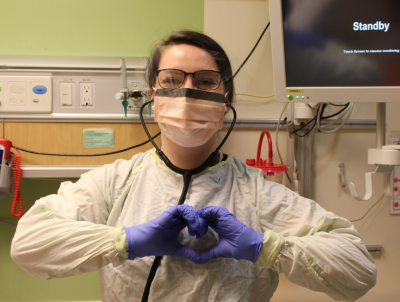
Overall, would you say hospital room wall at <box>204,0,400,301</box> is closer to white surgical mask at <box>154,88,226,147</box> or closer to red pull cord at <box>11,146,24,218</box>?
white surgical mask at <box>154,88,226,147</box>

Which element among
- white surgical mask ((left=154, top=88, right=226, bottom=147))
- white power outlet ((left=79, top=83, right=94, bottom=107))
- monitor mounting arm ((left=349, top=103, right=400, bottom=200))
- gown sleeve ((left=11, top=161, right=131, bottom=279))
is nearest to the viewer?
gown sleeve ((left=11, top=161, right=131, bottom=279))

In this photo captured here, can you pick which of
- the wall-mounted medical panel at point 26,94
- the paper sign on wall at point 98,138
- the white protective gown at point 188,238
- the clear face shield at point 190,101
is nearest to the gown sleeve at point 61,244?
the white protective gown at point 188,238

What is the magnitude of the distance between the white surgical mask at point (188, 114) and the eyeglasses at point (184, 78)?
27mm

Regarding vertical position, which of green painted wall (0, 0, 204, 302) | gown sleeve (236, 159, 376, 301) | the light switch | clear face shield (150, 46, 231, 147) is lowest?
gown sleeve (236, 159, 376, 301)

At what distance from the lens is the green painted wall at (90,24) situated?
1.23 metres

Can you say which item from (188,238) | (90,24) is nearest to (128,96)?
(90,24)

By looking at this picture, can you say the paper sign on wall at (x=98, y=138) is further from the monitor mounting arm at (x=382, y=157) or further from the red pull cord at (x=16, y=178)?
the monitor mounting arm at (x=382, y=157)

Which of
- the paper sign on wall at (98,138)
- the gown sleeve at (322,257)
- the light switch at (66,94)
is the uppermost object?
the light switch at (66,94)

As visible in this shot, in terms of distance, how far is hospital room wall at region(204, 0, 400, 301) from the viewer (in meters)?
1.27

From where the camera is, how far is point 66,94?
1217 millimetres

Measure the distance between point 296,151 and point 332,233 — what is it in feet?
1.97

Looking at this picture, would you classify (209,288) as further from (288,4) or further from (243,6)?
(243,6)

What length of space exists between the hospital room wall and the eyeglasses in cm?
50

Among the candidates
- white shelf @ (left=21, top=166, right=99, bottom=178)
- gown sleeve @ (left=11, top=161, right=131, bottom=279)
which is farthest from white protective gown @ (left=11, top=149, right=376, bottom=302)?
white shelf @ (left=21, top=166, right=99, bottom=178)
